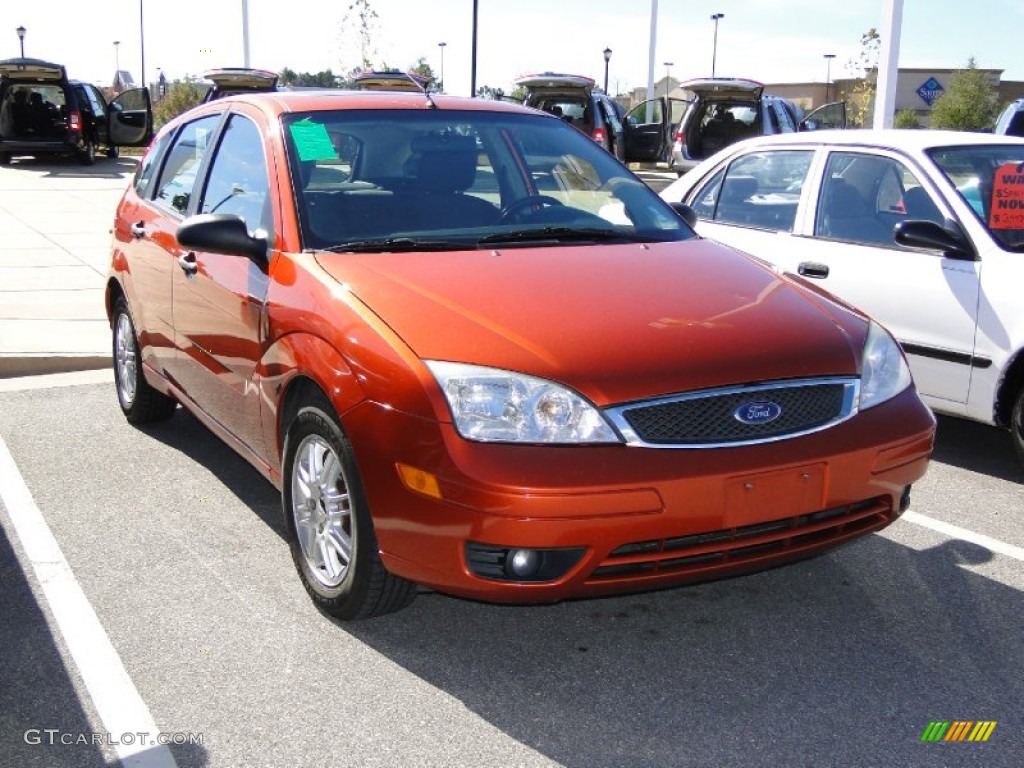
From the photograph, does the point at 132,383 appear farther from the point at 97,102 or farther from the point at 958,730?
the point at 97,102

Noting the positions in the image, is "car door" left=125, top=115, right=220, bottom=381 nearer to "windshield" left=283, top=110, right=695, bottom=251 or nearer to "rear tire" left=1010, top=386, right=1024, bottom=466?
"windshield" left=283, top=110, right=695, bottom=251

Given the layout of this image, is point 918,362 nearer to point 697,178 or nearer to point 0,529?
point 697,178

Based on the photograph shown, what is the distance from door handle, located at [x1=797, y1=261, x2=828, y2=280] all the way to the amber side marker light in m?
3.43

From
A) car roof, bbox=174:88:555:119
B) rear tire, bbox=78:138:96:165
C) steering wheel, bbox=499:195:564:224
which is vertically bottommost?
rear tire, bbox=78:138:96:165

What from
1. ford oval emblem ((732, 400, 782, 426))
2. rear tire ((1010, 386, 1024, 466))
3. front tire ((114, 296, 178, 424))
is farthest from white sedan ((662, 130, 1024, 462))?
front tire ((114, 296, 178, 424))

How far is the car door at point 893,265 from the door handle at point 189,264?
3.15 m

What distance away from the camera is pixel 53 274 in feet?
35.6

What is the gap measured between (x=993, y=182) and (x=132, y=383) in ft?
15.0

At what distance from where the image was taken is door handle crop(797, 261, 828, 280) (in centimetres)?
595

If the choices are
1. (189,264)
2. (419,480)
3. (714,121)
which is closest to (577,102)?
(714,121)

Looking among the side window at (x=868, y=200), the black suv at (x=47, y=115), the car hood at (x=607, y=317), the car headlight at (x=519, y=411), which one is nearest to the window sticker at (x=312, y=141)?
the car hood at (x=607, y=317)

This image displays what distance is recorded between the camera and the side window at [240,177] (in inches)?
171

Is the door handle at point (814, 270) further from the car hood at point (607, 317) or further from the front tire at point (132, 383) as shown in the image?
the front tire at point (132, 383)

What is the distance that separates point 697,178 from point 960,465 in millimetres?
2457
